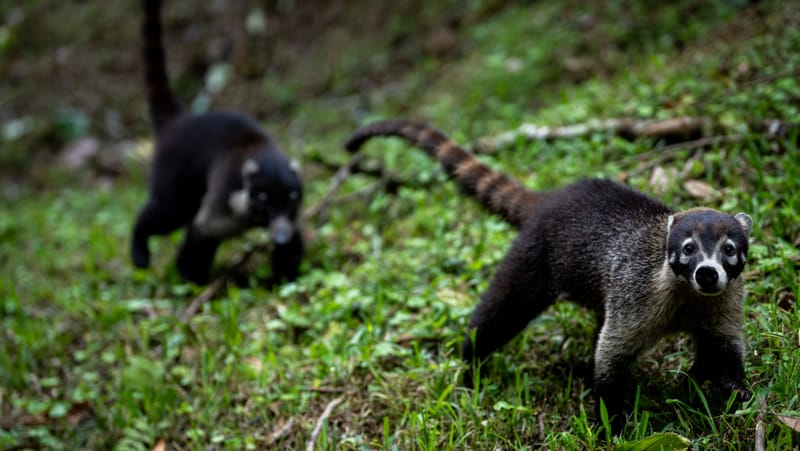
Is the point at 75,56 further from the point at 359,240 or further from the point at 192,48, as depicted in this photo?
the point at 359,240

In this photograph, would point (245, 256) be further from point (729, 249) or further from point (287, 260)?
point (729, 249)

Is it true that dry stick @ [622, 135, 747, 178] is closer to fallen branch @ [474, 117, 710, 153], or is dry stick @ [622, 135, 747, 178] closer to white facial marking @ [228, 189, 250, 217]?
fallen branch @ [474, 117, 710, 153]

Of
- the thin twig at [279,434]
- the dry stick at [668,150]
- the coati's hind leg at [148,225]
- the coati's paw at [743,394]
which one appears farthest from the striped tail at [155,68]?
the coati's paw at [743,394]

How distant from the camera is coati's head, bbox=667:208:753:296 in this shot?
2.46 meters

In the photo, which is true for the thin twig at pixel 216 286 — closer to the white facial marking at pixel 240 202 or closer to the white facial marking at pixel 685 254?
the white facial marking at pixel 240 202

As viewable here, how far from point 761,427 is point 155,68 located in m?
5.29

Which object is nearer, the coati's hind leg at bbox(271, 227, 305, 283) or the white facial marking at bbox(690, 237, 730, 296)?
the white facial marking at bbox(690, 237, 730, 296)

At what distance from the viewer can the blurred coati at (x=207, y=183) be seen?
5.07m

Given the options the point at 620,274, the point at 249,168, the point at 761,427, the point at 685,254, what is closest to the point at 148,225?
the point at 249,168

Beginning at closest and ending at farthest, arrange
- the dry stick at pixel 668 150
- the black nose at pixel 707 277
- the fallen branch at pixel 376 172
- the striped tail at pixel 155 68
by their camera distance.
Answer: the black nose at pixel 707 277
the dry stick at pixel 668 150
the fallen branch at pixel 376 172
the striped tail at pixel 155 68

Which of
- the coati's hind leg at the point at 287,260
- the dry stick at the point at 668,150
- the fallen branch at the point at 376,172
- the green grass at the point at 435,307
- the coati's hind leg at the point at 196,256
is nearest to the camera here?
the green grass at the point at 435,307

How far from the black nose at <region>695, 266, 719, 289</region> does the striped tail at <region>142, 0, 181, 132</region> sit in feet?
16.0

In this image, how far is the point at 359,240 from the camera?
209 inches

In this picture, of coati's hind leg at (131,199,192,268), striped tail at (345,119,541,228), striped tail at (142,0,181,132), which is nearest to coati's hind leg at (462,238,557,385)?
striped tail at (345,119,541,228)
